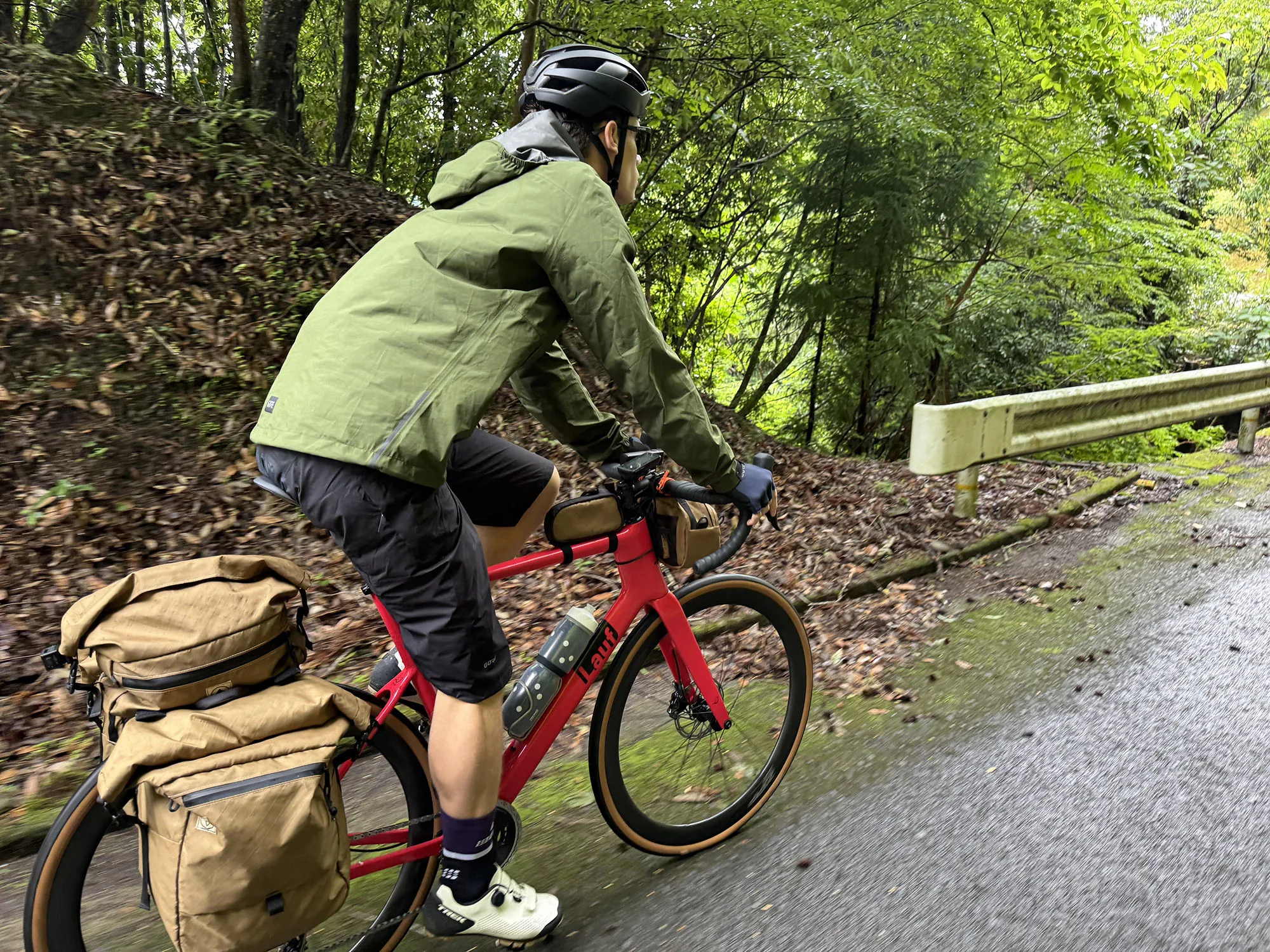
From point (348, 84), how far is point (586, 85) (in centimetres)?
858

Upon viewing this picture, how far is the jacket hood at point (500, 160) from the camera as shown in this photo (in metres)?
2.09

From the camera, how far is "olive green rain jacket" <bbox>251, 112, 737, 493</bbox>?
1920 millimetres

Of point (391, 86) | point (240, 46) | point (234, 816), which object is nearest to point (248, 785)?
point (234, 816)

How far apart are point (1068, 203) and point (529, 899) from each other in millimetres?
Result: 9211

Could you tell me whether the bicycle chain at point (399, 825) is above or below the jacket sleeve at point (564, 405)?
below

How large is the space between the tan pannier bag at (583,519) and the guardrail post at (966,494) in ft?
13.6

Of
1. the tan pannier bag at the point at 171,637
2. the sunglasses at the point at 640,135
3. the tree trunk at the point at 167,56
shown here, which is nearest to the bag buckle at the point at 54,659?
the tan pannier bag at the point at 171,637

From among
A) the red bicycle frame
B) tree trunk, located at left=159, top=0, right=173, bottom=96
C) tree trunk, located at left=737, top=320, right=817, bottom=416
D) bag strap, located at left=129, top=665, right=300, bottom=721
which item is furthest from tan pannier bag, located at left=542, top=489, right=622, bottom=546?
tree trunk, located at left=159, top=0, right=173, bottom=96

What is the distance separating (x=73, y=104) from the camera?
6949 mm

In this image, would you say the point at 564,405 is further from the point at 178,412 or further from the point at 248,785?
the point at 178,412

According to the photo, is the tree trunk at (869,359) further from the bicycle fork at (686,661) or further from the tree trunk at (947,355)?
the bicycle fork at (686,661)

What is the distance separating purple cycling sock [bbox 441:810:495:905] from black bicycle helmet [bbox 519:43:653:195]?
1.87m

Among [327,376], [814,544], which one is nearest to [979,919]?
[327,376]

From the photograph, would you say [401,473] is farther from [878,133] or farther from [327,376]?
[878,133]
